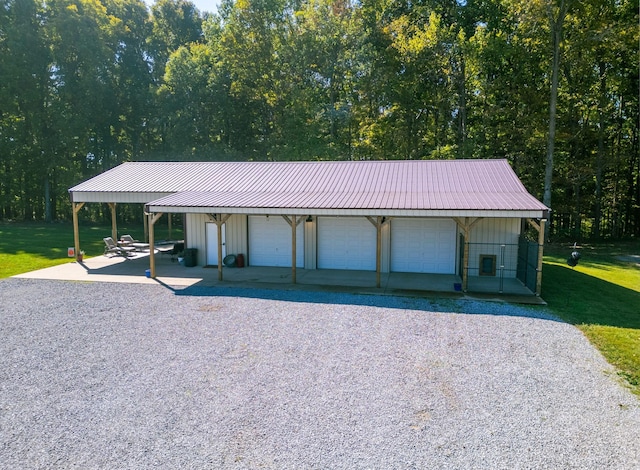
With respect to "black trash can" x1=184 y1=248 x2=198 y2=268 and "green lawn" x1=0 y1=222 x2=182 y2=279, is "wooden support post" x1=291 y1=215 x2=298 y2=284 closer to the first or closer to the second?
"black trash can" x1=184 y1=248 x2=198 y2=268

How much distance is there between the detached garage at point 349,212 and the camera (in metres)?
12.1

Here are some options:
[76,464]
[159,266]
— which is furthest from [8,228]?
[76,464]

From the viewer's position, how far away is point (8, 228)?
94.3 ft

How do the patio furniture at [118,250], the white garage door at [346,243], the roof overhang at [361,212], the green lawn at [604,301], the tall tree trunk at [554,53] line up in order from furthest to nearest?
the tall tree trunk at [554,53] < the patio furniture at [118,250] < the white garage door at [346,243] < the roof overhang at [361,212] < the green lawn at [604,301]

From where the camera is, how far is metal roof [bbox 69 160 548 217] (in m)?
11.9

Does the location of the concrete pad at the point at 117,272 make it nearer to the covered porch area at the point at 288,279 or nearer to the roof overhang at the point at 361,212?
the covered porch area at the point at 288,279

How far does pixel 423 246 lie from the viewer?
14.4 meters

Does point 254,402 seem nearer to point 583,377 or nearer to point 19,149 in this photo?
point 583,377

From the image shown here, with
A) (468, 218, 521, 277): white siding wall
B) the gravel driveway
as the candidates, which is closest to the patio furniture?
the gravel driveway

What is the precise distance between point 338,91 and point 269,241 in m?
18.4

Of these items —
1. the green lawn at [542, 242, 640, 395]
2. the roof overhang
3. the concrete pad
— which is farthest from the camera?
the concrete pad

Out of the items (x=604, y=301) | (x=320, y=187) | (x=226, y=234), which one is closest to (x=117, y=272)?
(x=226, y=234)

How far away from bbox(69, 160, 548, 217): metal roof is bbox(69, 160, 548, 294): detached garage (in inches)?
1.4

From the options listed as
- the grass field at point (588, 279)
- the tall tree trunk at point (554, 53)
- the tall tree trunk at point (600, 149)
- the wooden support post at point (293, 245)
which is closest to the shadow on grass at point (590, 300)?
the grass field at point (588, 279)
